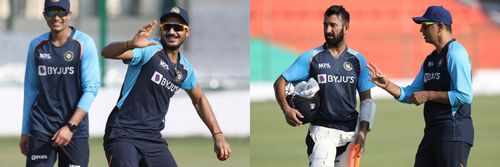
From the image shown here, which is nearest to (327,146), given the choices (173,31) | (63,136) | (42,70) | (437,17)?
(437,17)

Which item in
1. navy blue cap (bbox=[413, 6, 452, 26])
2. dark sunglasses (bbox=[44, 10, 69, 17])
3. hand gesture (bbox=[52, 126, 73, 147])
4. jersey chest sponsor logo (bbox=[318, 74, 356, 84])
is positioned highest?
dark sunglasses (bbox=[44, 10, 69, 17])

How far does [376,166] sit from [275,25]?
2527cm

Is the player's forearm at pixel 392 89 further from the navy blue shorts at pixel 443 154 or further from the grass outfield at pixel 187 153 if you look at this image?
the grass outfield at pixel 187 153

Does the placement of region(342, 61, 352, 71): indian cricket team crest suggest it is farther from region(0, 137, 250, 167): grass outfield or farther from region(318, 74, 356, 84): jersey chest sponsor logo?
region(0, 137, 250, 167): grass outfield

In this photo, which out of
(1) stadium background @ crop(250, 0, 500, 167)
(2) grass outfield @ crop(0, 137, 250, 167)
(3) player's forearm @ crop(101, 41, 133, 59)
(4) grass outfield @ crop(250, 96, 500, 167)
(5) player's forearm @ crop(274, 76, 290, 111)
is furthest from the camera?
(1) stadium background @ crop(250, 0, 500, 167)

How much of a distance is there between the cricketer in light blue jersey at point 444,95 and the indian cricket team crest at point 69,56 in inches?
101

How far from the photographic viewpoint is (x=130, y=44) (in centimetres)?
903

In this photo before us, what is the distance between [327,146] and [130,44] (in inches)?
92.1

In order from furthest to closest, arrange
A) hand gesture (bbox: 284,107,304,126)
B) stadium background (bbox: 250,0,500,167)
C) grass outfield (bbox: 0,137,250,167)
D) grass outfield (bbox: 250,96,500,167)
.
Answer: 1. stadium background (bbox: 250,0,500,167)
2. grass outfield (bbox: 250,96,500,167)
3. grass outfield (bbox: 0,137,250,167)
4. hand gesture (bbox: 284,107,304,126)

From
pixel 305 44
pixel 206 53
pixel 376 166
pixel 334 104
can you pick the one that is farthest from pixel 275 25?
pixel 334 104

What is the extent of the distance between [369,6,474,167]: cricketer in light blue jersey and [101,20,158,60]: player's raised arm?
7.32ft

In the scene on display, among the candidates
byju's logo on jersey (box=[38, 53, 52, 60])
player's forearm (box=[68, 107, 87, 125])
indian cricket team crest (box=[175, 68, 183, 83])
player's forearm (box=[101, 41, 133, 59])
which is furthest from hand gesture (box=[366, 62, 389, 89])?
byju's logo on jersey (box=[38, 53, 52, 60])

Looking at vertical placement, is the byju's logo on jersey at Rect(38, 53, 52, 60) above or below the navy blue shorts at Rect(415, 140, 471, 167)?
above

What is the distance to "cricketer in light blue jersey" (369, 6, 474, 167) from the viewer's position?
32.9 ft
